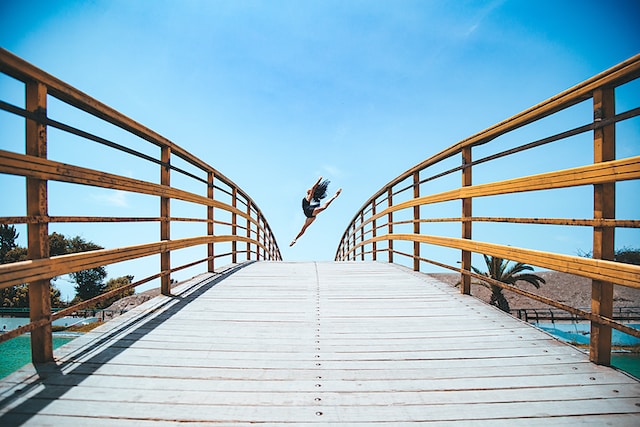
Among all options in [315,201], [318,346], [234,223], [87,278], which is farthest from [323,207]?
[87,278]

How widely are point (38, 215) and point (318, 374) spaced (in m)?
1.75

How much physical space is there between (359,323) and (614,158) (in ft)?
6.21

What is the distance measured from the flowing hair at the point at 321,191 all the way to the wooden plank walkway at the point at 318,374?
7931 mm

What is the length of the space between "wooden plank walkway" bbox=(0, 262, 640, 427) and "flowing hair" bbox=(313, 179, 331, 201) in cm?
793

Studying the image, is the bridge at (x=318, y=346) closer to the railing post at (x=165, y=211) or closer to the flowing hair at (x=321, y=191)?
the railing post at (x=165, y=211)

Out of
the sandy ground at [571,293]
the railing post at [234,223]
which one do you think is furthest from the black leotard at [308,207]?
the sandy ground at [571,293]

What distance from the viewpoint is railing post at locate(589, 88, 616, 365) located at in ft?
5.94

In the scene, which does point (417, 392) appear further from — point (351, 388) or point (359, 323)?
point (359, 323)

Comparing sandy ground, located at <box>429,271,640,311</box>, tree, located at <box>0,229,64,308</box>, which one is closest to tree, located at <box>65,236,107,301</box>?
tree, located at <box>0,229,64,308</box>

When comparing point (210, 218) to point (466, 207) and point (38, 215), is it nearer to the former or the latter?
point (38, 215)

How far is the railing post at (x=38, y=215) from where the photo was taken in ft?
5.92

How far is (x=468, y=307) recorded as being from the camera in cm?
299

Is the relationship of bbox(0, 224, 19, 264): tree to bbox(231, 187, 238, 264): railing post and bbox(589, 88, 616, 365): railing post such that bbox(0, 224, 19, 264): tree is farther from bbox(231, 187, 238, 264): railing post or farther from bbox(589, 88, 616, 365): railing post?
bbox(589, 88, 616, 365): railing post

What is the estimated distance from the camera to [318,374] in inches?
72.3
